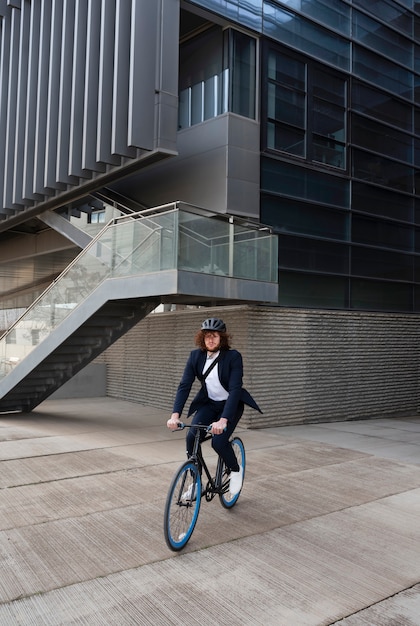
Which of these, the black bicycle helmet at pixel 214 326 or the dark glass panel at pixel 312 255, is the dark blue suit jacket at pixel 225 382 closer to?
the black bicycle helmet at pixel 214 326

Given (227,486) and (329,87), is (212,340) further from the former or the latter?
(329,87)

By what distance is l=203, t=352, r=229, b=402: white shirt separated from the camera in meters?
5.39

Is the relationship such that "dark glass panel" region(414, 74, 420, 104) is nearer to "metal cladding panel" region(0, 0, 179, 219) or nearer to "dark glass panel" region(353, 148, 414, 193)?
"dark glass panel" region(353, 148, 414, 193)

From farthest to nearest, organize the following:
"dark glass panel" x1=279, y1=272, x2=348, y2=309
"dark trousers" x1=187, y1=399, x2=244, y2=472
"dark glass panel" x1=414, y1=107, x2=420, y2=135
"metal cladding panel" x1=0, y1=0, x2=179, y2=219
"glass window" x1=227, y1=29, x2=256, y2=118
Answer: "dark glass panel" x1=414, y1=107, x2=420, y2=135 → "dark glass panel" x1=279, y1=272, x2=348, y2=309 → "glass window" x1=227, y1=29, x2=256, y2=118 → "metal cladding panel" x1=0, y1=0, x2=179, y2=219 → "dark trousers" x1=187, y1=399, x2=244, y2=472

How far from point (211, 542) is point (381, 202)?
12.8m

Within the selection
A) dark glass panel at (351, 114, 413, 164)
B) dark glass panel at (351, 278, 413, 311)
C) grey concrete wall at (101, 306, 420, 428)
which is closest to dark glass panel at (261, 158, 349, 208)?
dark glass panel at (351, 114, 413, 164)

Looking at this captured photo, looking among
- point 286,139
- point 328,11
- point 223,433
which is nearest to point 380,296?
point 286,139

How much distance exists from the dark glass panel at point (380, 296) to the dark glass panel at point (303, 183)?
222 centimetres

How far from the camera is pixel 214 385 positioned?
5.40 metres

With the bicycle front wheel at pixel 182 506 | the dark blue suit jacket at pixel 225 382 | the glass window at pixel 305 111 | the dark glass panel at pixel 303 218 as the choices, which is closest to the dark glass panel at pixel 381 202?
the dark glass panel at pixel 303 218

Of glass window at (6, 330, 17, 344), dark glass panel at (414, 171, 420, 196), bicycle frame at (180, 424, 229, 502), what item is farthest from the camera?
dark glass panel at (414, 171, 420, 196)

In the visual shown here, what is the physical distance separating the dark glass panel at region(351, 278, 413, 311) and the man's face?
10037 mm

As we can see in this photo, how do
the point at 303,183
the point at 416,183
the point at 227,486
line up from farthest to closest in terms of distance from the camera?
the point at 416,183, the point at 303,183, the point at 227,486

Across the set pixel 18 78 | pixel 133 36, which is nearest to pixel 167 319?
pixel 133 36
